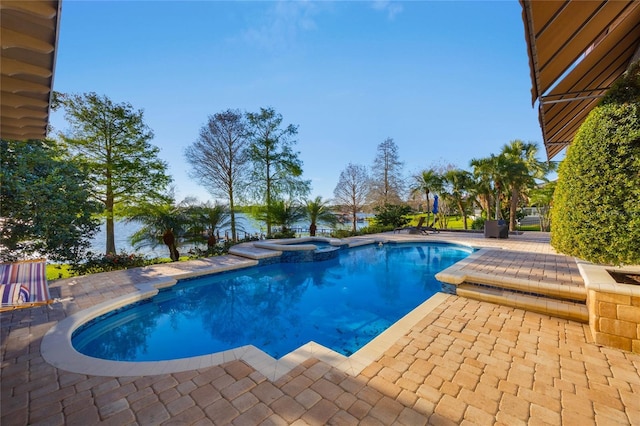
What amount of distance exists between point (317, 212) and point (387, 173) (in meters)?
11.1

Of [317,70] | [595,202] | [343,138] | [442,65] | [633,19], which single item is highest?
[343,138]

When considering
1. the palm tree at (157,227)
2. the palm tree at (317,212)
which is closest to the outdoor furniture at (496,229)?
the palm tree at (317,212)

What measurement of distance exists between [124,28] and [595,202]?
11587mm

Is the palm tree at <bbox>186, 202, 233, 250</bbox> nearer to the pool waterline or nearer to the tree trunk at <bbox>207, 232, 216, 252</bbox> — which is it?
the tree trunk at <bbox>207, 232, 216, 252</bbox>

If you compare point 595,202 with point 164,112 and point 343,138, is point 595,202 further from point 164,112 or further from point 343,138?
point 343,138

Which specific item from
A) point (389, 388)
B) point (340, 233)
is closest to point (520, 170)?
point (340, 233)

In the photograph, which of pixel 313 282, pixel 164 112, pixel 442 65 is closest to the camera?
pixel 313 282

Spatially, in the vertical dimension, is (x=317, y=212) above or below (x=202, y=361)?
Answer: above

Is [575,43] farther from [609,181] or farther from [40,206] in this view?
[40,206]

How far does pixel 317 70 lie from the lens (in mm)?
11406

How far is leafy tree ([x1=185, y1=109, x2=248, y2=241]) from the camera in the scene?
13.2 meters

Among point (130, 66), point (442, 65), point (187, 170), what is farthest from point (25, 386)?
point (442, 65)

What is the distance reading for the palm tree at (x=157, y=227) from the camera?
9.35 meters

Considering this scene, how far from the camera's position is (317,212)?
50.6ft
